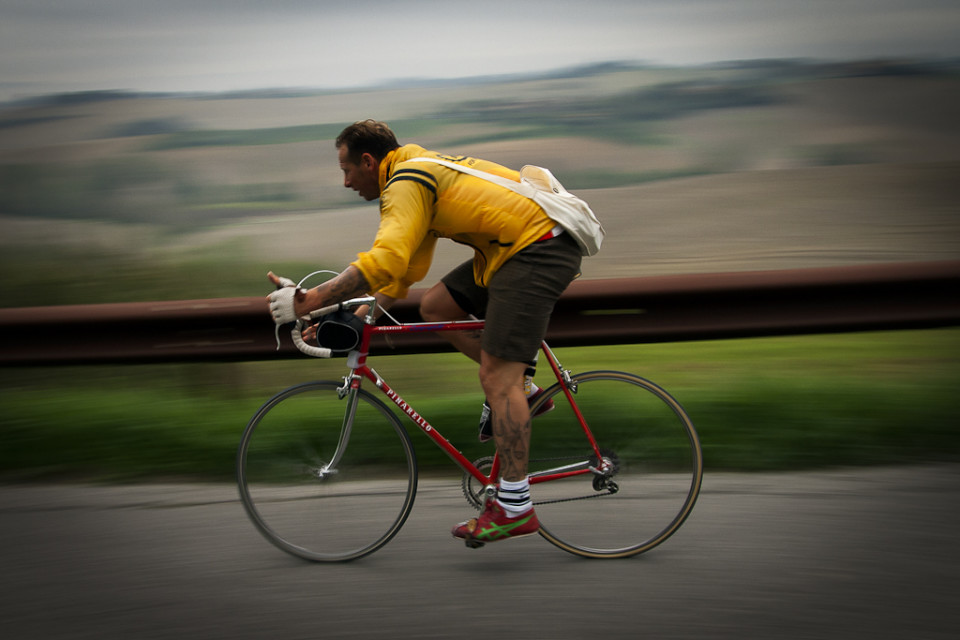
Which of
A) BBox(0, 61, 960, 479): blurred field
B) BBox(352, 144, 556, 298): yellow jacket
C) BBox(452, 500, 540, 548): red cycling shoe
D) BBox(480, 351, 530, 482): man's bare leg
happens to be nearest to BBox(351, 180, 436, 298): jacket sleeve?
BBox(352, 144, 556, 298): yellow jacket

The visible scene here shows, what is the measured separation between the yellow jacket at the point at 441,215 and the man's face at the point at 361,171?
1.3 inches

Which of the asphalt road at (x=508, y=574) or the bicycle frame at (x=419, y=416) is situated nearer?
the asphalt road at (x=508, y=574)

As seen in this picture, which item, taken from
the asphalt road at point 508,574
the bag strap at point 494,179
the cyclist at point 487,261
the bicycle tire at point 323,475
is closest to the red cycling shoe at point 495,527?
the cyclist at point 487,261

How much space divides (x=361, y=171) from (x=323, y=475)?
1.22 m

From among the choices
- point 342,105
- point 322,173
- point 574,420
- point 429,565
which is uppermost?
point 342,105

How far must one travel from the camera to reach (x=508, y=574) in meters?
3.12

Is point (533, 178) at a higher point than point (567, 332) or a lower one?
higher

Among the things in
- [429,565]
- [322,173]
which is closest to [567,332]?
[429,565]

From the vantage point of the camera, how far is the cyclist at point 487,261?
2893mm

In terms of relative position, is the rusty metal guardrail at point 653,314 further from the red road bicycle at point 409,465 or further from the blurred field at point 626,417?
the red road bicycle at point 409,465

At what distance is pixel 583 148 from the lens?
5.91 m

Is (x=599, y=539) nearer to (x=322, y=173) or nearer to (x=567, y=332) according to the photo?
(x=567, y=332)

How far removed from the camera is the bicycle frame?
10.6 feet

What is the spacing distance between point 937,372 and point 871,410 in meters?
0.77
